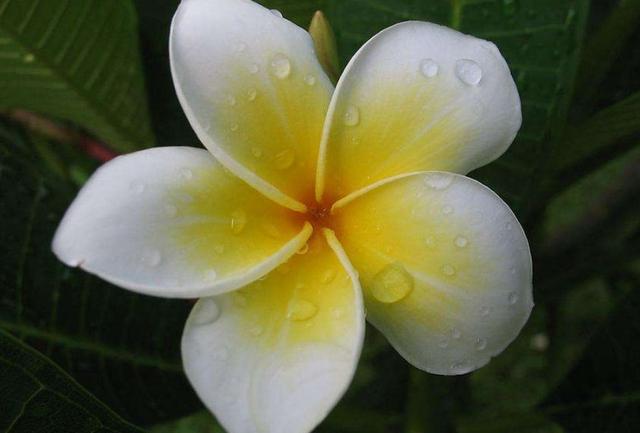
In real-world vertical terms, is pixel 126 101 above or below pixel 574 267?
above

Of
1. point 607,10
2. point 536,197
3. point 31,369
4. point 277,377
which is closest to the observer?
point 277,377

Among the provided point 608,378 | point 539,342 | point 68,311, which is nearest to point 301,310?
point 68,311

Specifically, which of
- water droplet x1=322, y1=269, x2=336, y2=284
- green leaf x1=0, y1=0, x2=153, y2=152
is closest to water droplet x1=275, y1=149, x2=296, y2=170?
water droplet x1=322, y1=269, x2=336, y2=284

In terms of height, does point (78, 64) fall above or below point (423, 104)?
below

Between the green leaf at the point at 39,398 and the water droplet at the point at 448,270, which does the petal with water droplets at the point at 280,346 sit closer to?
the water droplet at the point at 448,270

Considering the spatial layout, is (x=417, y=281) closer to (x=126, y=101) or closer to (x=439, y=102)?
(x=439, y=102)

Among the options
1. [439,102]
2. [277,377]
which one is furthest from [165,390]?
[439,102]

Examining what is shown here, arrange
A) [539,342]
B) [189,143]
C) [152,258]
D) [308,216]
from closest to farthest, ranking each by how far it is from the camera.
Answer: [152,258] < [308,216] < [189,143] < [539,342]

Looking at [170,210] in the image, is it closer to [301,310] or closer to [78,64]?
[301,310]
